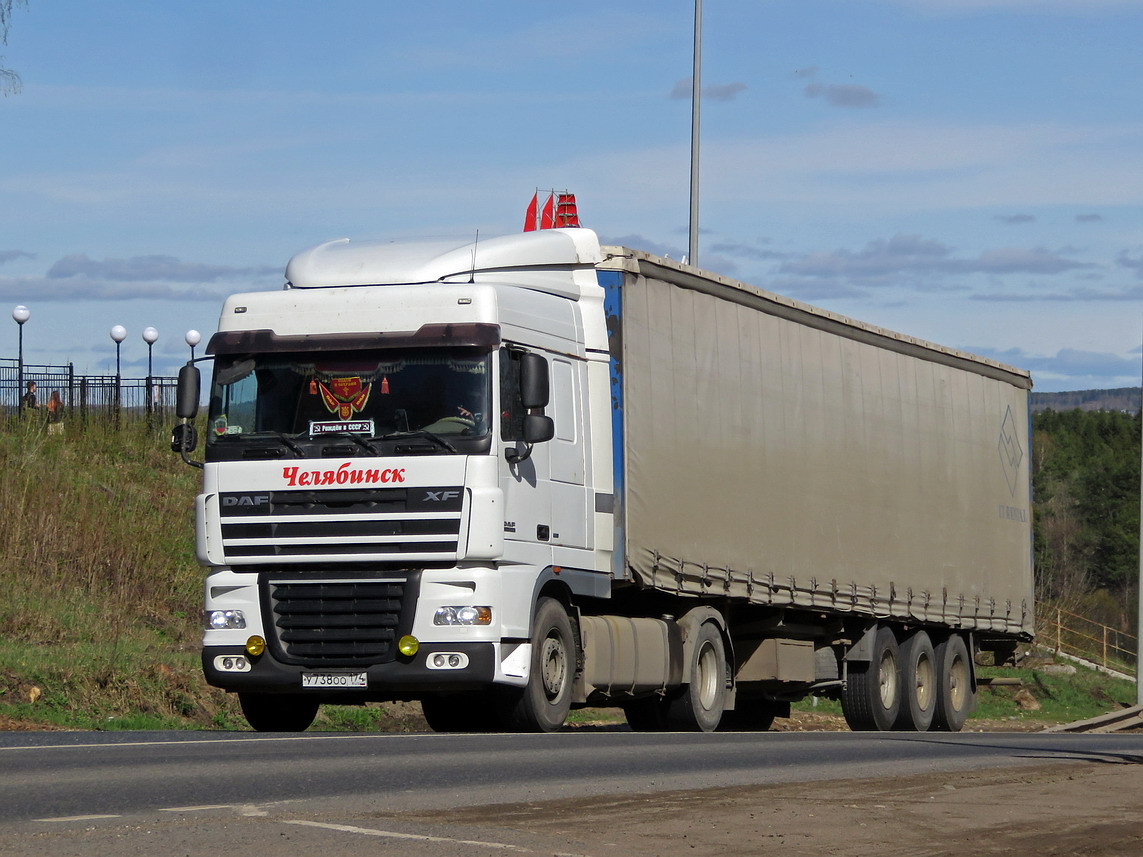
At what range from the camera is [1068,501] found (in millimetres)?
136875

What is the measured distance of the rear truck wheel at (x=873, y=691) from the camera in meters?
21.0

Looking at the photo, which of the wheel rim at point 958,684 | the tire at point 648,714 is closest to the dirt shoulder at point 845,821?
the tire at point 648,714

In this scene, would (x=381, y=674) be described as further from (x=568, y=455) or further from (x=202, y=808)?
(x=202, y=808)

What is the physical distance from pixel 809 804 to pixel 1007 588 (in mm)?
14901

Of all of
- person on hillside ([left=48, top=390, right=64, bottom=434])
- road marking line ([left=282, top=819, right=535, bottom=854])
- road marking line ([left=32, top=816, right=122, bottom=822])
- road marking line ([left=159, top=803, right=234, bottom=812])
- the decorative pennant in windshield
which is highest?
person on hillside ([left=48, top=390, right=64, bottom=434])

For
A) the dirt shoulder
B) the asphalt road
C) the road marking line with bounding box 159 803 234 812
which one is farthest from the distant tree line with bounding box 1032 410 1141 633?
the road marking line with bounding box 159 803 234 812

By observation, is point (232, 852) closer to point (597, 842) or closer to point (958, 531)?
point (597, 842)

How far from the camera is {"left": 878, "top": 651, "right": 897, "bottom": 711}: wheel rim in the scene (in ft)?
69.9

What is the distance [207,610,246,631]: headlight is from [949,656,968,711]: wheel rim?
11424 mm

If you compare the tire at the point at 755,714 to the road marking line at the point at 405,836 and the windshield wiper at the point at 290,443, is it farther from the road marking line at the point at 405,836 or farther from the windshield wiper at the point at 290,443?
the road marking line at the point at 405,836

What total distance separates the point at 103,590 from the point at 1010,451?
1245 cm

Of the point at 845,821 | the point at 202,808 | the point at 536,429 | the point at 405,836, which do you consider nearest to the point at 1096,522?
the point at 536,429

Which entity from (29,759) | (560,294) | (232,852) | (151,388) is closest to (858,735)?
(560,294)

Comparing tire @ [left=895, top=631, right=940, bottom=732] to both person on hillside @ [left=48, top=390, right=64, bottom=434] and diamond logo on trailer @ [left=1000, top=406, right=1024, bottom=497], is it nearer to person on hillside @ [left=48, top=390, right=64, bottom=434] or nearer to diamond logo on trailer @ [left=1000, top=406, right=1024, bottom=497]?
diamond logo on trailer @ [left=1000, top=406, right=1024, bottom=497]
